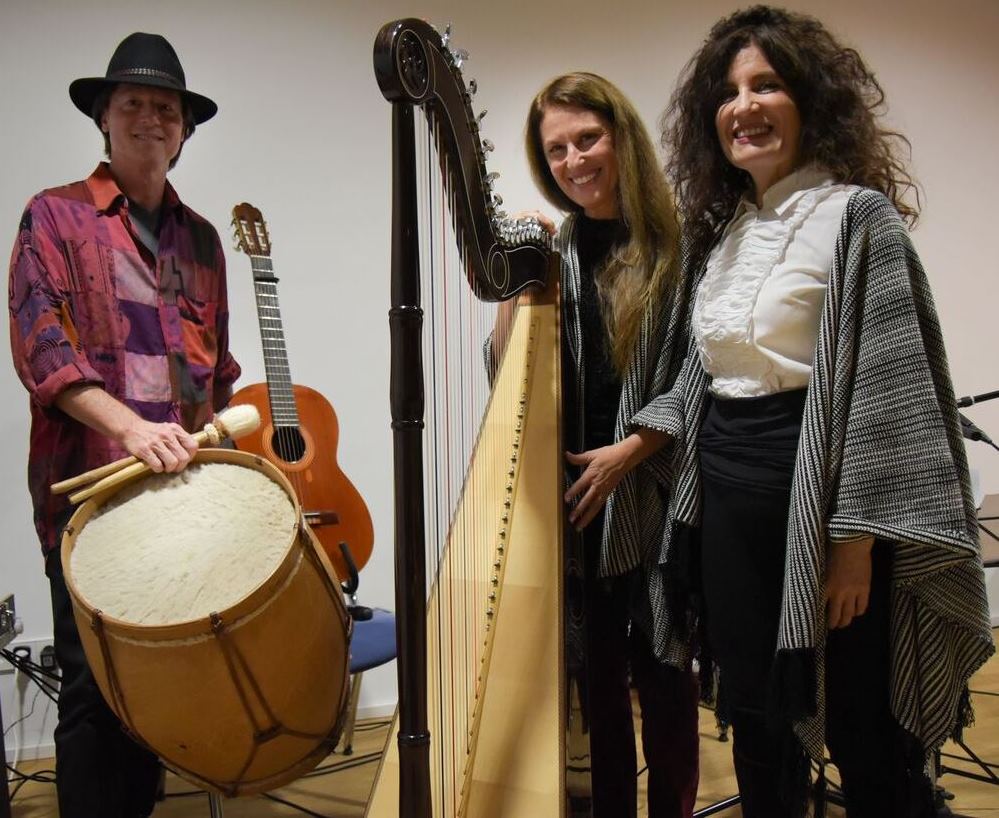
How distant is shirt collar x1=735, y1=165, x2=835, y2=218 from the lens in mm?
1213

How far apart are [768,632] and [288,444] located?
1387mm

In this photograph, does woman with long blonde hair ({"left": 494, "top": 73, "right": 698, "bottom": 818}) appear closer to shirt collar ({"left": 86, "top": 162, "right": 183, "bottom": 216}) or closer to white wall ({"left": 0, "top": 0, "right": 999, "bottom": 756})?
shirt collar ({"left": 86, "top": 162, "right": 183, "bottom": 216})

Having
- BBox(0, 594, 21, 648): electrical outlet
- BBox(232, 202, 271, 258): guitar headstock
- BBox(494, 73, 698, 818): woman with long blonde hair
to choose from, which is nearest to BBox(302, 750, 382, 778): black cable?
BBox(0, 594, 21, 648): electrical outlet

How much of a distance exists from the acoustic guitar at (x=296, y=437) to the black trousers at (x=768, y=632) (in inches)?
46.9

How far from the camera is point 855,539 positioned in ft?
3.55

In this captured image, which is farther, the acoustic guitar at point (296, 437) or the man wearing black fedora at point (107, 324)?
the acoustic guitar at point (296, 437)

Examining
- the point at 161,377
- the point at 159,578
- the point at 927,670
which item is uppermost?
the point at 161,377

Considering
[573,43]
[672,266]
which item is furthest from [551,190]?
[573,43]

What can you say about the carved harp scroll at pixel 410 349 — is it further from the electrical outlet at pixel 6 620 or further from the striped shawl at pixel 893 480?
the electrical outlet at pixel 6 620

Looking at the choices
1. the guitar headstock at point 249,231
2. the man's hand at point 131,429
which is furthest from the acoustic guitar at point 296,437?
the man's hand at point 131,429

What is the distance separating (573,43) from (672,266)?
6.00 ft

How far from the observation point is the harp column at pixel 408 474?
77cm

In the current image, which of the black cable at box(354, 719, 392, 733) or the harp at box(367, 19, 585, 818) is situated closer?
the harp at box(367, 19, 585, 818)

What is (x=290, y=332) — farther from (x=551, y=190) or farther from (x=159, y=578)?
(x=159, y=578)
